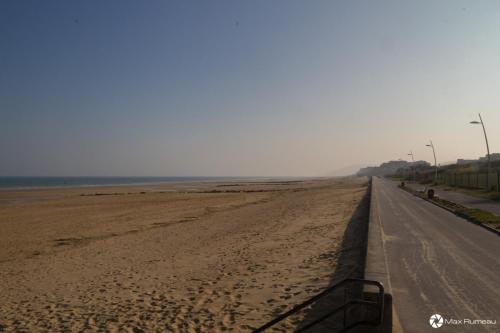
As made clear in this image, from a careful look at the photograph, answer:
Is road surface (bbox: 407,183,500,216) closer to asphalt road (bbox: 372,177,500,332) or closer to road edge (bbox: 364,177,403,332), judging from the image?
asphalt road (bbox: 372,177,500,332)

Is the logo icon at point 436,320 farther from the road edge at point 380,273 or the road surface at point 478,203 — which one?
the road surface at point 478,203

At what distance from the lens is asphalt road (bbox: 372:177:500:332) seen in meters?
6.11

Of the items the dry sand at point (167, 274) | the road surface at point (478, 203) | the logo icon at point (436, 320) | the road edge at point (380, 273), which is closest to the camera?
the road edge at point (380, 273)

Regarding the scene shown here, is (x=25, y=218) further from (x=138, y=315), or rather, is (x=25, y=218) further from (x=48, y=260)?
(x=138, y=315)

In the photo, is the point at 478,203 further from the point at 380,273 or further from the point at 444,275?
the point at 380,273

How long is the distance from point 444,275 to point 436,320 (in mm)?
2880

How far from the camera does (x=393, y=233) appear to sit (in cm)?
1455

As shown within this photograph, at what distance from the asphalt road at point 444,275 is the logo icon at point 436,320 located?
0.07m

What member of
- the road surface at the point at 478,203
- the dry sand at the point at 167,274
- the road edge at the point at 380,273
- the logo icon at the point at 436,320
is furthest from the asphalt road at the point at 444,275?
the road surface at the point at 478,203

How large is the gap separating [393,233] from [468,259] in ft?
15.2

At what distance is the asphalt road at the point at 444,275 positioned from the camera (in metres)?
6.11

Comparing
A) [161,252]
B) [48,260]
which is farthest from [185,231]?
[48,260]

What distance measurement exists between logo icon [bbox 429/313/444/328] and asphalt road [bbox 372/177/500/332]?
74 millimetres

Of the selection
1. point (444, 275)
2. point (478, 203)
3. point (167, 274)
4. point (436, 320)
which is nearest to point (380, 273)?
point (436, 320)
